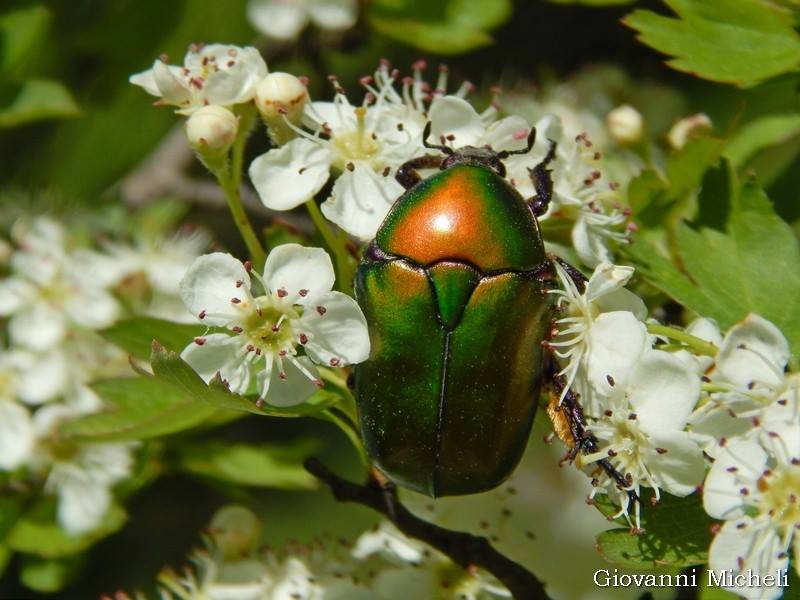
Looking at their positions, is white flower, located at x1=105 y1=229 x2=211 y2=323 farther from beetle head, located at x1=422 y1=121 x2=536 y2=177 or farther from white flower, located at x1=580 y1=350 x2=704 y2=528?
white flower, located at x1=580 y1=350 x2=704 y2=528

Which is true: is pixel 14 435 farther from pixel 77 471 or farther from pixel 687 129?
pixel 687 129

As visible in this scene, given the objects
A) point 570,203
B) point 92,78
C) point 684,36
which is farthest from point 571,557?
point 92,78

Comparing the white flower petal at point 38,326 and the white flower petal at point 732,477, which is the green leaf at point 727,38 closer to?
the white flower petal at point 732,477

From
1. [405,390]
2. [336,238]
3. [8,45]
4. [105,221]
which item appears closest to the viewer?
[405,390]

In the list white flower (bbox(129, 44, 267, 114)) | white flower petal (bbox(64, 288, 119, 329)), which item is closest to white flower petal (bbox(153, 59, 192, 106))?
white flower (bbox(129, 44, 267, 114))

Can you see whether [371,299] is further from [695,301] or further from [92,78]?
[92,78]

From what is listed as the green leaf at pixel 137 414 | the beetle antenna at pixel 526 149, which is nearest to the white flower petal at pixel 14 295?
the green leaf at pixel 137 414
